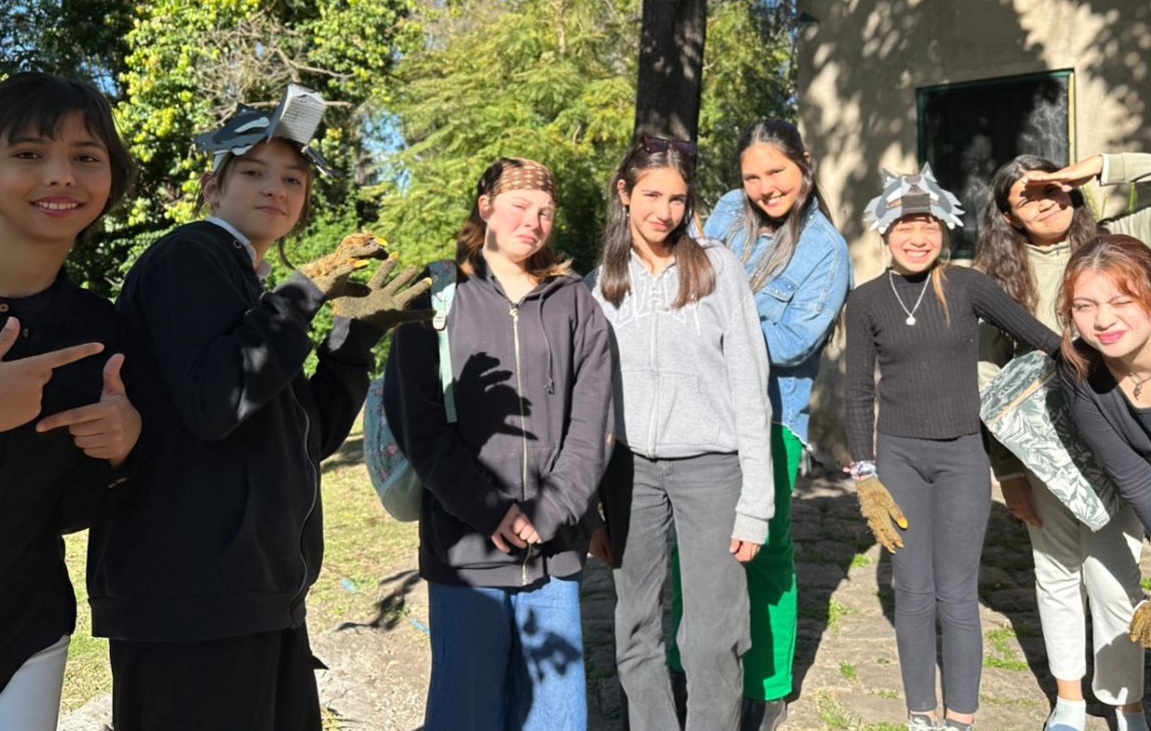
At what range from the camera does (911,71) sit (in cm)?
862

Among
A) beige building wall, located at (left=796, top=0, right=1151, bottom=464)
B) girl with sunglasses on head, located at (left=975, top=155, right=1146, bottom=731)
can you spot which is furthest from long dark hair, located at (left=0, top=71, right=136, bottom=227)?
beige building wall, located at (left=796, top=0, right=1151, bottom=464)

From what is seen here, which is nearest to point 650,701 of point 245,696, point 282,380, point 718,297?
point 718,297

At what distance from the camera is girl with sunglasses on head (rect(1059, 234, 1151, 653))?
130 inches

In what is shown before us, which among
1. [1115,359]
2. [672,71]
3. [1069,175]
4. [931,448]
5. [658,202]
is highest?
[672,71]

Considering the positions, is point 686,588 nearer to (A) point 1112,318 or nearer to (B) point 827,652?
(A) point 1112,318

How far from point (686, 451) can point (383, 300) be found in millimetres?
1300

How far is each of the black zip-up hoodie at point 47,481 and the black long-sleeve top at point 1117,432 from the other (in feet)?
9.50

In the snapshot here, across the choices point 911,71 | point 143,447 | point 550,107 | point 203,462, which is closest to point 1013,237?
point 203,462

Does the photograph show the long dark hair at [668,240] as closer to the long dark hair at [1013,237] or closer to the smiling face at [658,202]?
the smiling face at [658,202]

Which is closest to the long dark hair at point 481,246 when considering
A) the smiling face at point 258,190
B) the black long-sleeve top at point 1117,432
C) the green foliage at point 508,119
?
the smiling face at point 258,190

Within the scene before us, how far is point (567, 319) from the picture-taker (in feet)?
11.2

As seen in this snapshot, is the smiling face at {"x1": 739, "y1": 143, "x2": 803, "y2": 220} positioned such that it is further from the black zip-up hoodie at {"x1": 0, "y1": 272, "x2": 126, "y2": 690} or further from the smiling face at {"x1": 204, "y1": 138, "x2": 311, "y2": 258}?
the black zip-up hoodie at {"x1": 0, "y1": 272, "x2": 126, "y2": 690}

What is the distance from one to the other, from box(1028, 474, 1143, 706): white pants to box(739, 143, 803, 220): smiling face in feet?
4.74

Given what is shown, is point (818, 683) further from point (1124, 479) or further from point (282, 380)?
point (282, 380)
